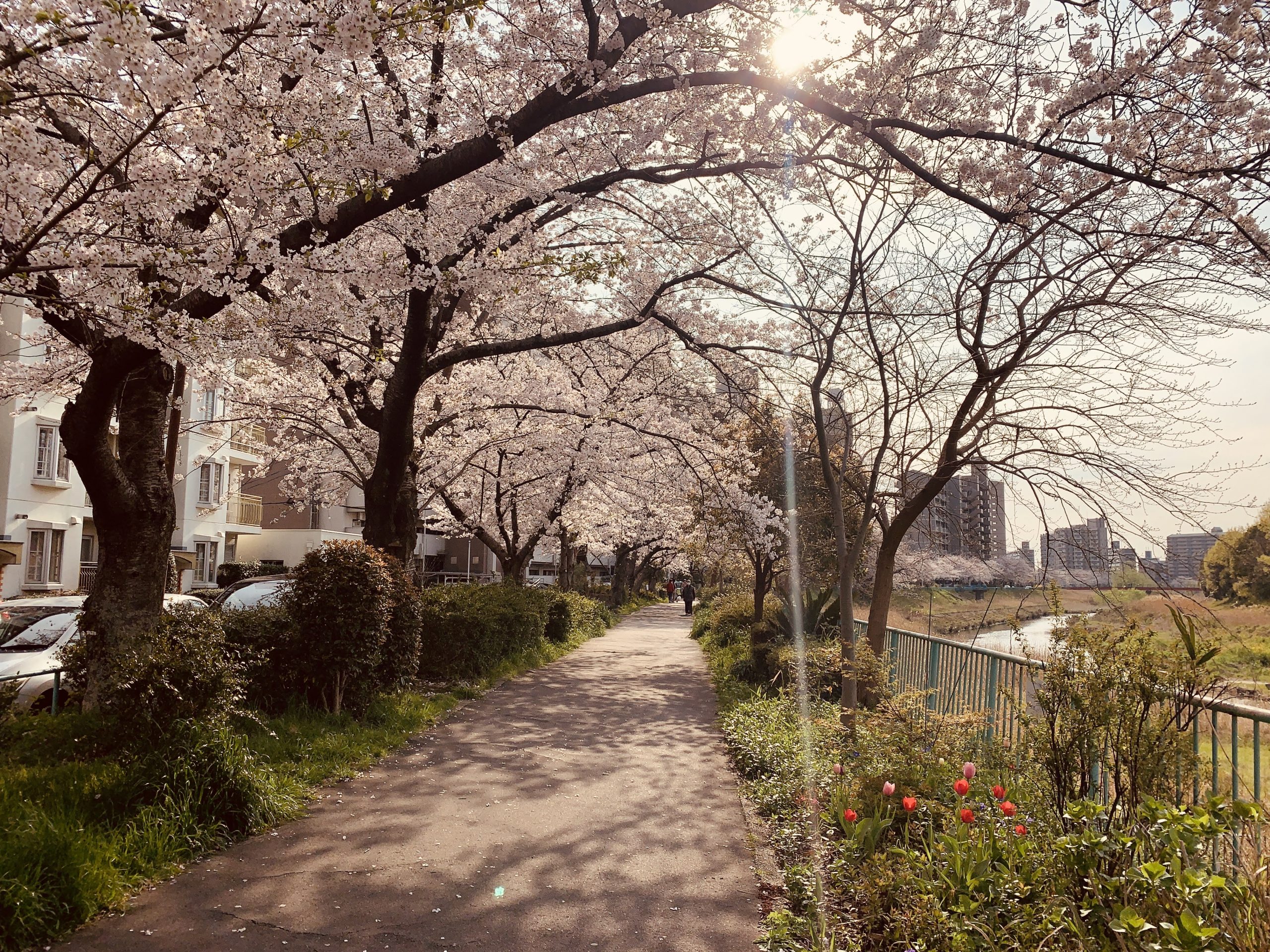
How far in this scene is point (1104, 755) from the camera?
4.14m

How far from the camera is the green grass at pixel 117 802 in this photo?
12.9ft

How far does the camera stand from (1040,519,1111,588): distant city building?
24.8 feet

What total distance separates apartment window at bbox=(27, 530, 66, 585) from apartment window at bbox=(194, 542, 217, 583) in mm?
8723

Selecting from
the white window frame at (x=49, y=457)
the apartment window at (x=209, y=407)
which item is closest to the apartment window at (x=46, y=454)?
the white window frame at (x=49, y=457)

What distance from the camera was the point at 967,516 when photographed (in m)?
11.1

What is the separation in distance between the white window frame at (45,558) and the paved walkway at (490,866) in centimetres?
2449

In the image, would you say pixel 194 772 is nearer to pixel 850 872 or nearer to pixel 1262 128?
pixel 850 872

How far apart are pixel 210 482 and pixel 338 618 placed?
32.6 metres

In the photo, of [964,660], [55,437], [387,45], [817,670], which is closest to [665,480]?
[817,670]

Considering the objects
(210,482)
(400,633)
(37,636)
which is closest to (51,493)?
(210,482)

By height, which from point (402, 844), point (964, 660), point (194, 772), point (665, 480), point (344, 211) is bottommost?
point (402, 844)

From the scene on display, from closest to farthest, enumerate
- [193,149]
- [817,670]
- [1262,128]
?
1. [1262,128]
2. [193,149]
3. [817,670]

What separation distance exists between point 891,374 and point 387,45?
592 cm

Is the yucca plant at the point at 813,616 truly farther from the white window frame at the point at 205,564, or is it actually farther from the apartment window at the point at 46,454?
the white window frame at the point at 205,564
